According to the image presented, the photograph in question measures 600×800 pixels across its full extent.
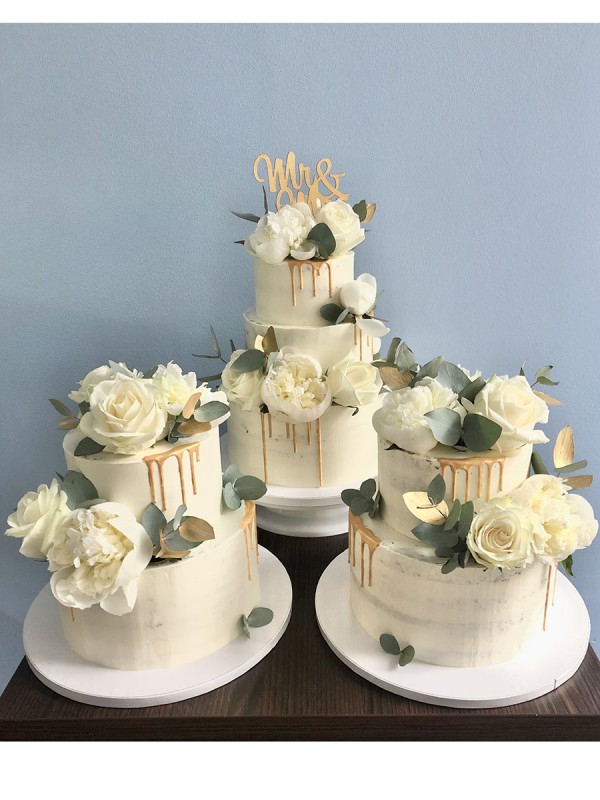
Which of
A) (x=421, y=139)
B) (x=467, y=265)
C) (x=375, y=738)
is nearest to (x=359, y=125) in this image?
(x=421, y=139)

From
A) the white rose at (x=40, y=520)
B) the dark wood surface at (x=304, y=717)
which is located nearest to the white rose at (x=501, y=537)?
the dark wood surface at (x=304, y=717)

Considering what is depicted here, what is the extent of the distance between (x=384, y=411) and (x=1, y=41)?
43.5 inches

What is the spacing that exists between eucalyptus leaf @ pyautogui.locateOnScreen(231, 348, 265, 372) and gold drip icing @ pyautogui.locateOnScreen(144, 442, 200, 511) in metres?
0.31

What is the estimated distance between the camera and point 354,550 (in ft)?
3.60

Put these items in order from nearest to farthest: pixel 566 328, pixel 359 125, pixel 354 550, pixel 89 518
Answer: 1. pixel 89 518
2. pixel 354 550
3. pixel 359 125
4. pixel 566 328

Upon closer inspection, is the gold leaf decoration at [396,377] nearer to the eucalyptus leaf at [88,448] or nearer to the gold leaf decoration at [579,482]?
the gold leaf decoration at [579,482]

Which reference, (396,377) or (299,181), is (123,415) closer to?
(396,377)

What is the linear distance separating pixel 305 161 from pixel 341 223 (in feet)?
0.88

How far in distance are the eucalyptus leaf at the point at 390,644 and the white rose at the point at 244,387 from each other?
469 millimetres

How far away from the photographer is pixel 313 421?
132 cm

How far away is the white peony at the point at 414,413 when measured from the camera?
97cm

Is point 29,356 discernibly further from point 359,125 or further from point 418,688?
point 418,688

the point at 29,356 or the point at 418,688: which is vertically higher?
the point at 29,356

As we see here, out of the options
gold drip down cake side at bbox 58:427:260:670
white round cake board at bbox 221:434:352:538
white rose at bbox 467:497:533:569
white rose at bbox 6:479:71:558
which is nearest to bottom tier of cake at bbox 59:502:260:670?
gold drip down cake side at bbox 58:427:260:670
